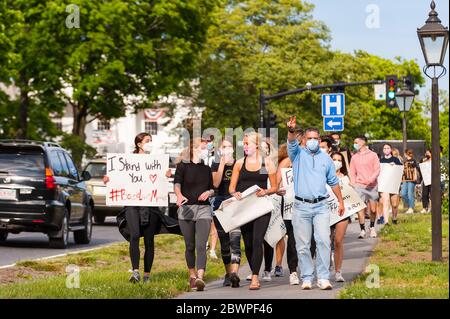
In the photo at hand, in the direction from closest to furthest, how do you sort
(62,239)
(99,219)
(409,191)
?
(62,239) → (99,219) → (409,191)

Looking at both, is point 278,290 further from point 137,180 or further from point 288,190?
point 137,180

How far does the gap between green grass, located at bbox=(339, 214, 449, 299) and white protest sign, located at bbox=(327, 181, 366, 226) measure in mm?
760

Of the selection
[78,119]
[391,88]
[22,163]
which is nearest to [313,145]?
[22,163]

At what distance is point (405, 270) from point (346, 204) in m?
1.10

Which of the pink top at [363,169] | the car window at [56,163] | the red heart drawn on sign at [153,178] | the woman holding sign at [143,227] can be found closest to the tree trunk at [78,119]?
the car window at [56,163]

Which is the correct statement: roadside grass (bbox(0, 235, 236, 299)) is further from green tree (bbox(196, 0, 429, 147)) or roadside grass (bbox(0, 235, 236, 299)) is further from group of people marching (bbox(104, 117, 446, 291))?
green tree (bbox(196, 0, 429, 147))

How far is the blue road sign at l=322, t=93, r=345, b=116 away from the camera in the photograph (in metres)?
32.5

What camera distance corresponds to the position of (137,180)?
14.4 meters

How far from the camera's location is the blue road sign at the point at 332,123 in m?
31.2

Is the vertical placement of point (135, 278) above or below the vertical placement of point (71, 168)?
below

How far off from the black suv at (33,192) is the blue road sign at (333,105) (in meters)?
12.8

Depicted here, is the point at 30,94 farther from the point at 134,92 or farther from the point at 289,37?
the point at 289,37

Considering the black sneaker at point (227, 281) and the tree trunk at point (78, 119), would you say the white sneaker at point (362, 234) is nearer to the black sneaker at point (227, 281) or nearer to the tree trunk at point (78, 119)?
the black sneaker at point (227, 281)

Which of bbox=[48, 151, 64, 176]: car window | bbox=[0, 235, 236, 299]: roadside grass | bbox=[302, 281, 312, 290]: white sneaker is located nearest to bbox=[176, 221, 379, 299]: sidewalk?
bbox=[302, 281, 312, 290]: white sneaker
